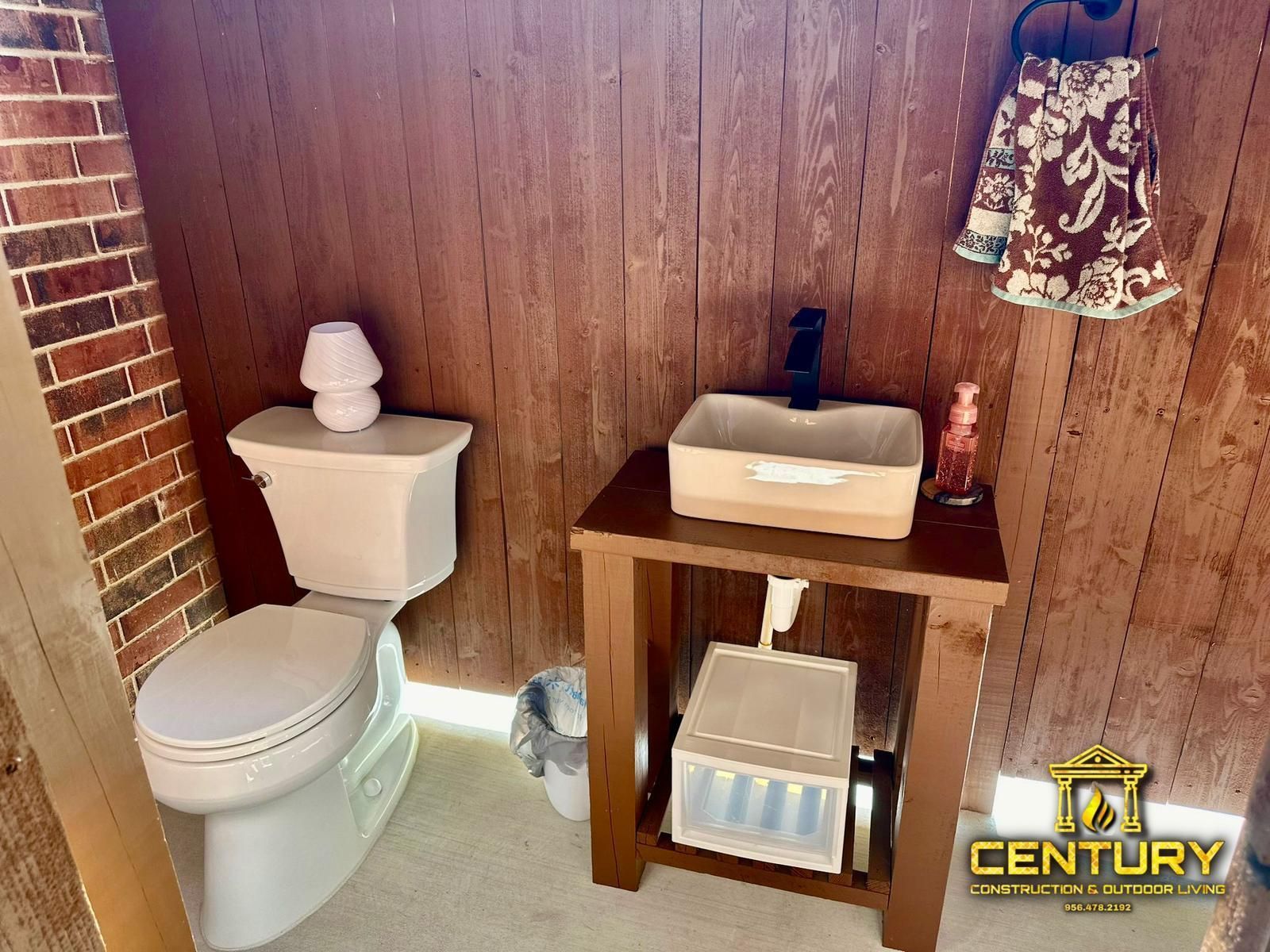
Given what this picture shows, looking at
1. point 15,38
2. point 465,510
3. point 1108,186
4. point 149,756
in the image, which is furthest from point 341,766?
point 1108,186

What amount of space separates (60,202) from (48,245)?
3.7 inches

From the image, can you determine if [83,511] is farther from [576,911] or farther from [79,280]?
[576,911]

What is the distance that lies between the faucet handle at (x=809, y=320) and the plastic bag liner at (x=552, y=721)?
0.91 metres

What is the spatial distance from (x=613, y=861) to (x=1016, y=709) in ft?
3.01

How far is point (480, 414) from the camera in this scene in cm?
204

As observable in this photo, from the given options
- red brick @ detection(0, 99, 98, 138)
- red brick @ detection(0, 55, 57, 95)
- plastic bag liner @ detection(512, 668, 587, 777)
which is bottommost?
plastic bag liner @ detection(512, 668, 587, 777)

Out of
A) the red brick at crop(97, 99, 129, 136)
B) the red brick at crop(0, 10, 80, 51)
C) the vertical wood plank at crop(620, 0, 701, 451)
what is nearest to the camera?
the vertical wood plank at crop(620, 0, 701, 451)

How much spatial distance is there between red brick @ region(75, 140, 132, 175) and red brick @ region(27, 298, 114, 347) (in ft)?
0.91

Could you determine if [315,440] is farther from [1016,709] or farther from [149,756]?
[1016,709]

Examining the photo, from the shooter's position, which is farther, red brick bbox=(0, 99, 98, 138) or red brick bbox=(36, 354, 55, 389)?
red brick bbox=(36, 354, 55, 389)

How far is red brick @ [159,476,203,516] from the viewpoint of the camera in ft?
7.36

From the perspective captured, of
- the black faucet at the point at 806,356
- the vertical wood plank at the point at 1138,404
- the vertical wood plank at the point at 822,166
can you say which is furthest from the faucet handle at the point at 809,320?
the vertical wood plank at the point at 1138,404

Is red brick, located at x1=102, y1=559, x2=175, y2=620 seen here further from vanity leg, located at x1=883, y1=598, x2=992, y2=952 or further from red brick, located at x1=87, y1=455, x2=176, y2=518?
vanity leg, located at x1=883, y1=598, x2=992, y2=952

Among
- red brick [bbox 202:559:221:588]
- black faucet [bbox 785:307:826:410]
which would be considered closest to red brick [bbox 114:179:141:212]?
red brick [bbox 202:559:221:588]
